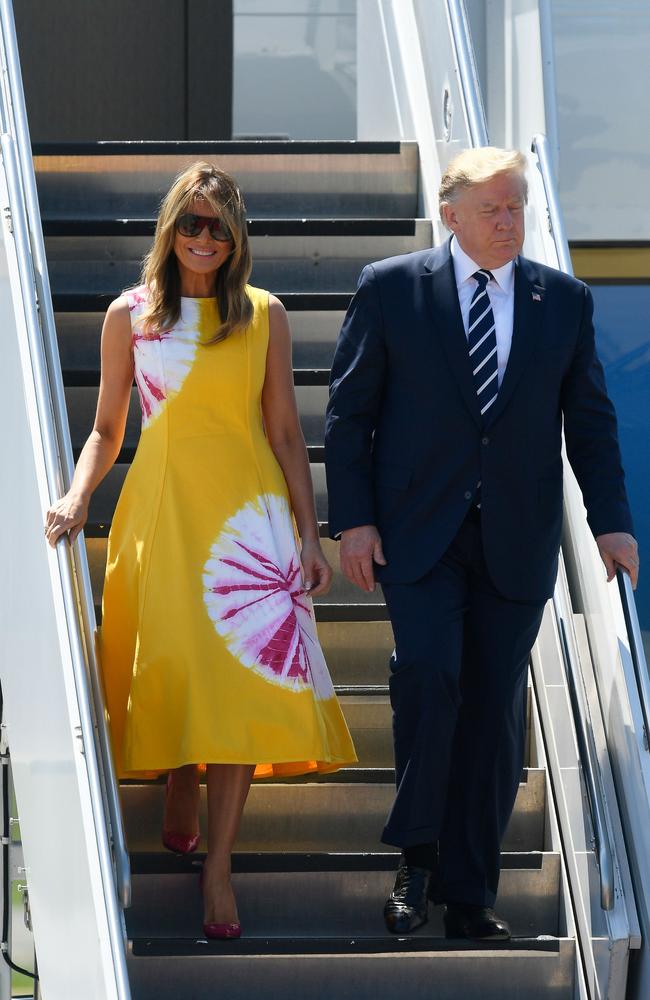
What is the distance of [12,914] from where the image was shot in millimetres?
5621

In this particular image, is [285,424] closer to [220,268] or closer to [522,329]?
[220,268]

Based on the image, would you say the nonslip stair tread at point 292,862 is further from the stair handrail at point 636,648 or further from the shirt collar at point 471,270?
the shirt collar at point 471,270

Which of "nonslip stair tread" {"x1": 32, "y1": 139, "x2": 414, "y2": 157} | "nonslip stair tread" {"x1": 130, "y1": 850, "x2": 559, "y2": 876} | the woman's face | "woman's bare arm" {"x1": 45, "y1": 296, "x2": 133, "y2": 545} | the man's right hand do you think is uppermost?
"nonslip stair tread" {"x1": 32, "y1": 139, "x2": 414, "y2": 157}

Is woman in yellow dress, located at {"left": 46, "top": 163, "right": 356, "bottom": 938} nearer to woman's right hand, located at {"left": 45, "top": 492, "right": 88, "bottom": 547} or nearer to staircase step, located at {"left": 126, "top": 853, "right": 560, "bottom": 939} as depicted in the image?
woman's right hand, located at {"left": 45, "top": 492, "right": 88, "bottom": 547}

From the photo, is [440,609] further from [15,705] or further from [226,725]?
[15,705]

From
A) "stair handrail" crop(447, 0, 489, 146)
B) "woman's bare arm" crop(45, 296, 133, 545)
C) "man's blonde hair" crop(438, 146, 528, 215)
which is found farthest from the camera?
"stair handrail" crop(447, 0, 489, 146)

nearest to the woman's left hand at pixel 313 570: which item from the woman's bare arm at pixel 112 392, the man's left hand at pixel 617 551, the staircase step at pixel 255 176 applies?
the woman's bare arm at pixel 112 392

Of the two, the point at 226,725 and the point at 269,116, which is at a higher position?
the point at 269,116

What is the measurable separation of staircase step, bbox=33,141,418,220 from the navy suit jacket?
87.1 inches

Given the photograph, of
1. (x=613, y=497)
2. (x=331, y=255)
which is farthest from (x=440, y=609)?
(x=331, y=255)

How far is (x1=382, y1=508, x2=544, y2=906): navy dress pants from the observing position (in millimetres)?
3303

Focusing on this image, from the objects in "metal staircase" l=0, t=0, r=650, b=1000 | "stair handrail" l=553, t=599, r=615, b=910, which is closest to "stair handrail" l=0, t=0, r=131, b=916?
"metal staircase" l=0, t=0, r=650, b=1000

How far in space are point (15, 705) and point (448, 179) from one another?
177 centimetres

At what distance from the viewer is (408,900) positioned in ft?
11.2
